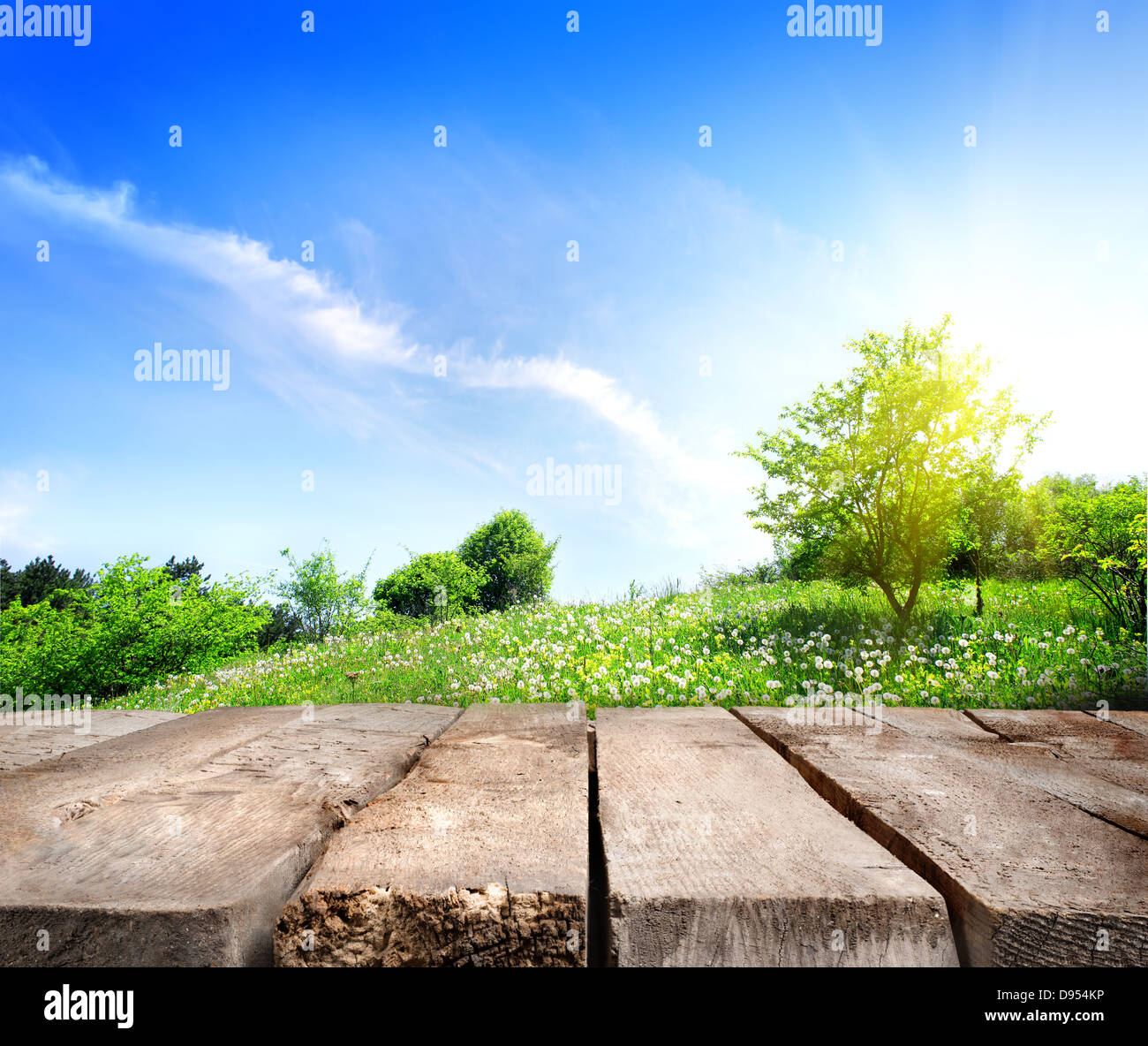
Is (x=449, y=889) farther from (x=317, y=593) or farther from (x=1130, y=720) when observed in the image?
(x=317, y=593)

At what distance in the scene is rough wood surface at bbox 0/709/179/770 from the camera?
3.35m

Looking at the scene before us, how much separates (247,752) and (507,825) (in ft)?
5.46

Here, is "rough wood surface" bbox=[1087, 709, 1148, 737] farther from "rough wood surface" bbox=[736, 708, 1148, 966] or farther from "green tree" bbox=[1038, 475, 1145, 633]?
"green tree" bbox=[1038, 475, 1145, 633]

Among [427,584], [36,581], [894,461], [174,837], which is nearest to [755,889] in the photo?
[174,837]

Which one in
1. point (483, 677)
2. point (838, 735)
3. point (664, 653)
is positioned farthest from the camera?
point (664, 653)

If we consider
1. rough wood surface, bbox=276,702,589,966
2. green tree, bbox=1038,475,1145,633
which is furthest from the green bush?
green tree, bbox=1038,475,1145,633

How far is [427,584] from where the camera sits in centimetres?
1908

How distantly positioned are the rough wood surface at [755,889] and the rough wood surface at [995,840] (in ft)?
0.32

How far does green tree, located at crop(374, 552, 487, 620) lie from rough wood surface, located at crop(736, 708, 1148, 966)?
16414mm

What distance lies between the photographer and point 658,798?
2.02 metres

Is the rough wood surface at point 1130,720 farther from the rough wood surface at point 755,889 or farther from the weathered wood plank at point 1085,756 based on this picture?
the rough wood surface at point 755,889

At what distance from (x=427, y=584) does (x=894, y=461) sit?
46.6 feet

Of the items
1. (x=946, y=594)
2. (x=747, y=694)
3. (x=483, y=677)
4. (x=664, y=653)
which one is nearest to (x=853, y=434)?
(x=946, y=594)
